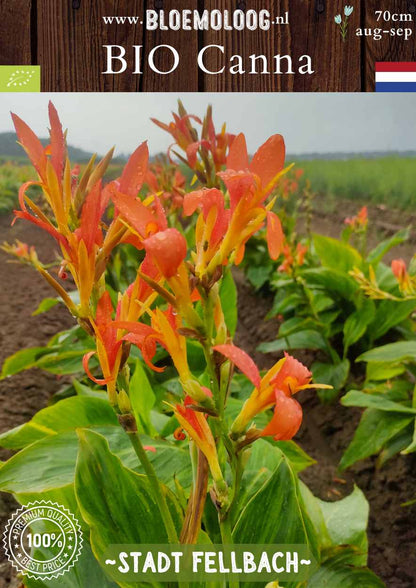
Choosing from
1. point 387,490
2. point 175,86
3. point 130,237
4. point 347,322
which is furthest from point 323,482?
point 130,237

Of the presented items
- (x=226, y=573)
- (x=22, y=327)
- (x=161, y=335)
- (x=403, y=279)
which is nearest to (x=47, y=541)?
(x=226, y=573)

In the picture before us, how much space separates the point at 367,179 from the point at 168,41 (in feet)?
3.41

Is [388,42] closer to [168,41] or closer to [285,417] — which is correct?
[168,41]

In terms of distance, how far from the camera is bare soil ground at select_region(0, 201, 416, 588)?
0.99 metres

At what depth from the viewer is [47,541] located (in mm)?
527

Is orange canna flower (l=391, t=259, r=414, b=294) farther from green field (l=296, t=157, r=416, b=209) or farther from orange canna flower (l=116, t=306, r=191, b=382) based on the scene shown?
orange canna flower (l=116, t=306, r=191, b=382)

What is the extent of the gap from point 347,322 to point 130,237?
114cm

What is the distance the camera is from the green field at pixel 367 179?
1.26 metres

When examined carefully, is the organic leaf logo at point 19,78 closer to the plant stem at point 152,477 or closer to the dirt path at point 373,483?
the plant stem at point 152,477

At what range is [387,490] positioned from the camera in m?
1.13

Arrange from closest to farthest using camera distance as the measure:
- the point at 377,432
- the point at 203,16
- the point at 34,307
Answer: the point at 203,16 → the point at 377,432 → the point at 34,307

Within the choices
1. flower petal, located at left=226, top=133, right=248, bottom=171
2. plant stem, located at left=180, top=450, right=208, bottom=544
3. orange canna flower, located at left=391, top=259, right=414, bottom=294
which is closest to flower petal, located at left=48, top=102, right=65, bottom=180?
flower petal, located at left=226, top=133, right=248, bottom=171

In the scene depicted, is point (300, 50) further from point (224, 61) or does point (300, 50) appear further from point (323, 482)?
point (323, 482)

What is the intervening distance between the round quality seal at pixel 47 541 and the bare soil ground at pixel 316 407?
42 millimetres
